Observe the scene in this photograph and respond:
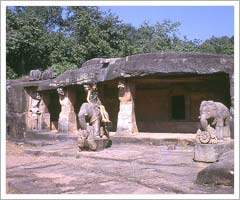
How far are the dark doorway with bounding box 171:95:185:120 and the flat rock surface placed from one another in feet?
21.9

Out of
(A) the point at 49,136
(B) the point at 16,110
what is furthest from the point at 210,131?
(B) the point at 16,110

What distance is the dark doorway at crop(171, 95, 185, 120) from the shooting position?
15.7 metres

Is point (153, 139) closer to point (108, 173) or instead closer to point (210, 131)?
point (210, 131)

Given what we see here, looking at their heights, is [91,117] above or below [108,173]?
above

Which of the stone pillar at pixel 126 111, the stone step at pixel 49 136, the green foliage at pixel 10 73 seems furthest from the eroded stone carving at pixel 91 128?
the green foliage at pixel 10 73

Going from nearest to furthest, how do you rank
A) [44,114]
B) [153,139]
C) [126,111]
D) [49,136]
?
1. [153,139]
2. [126,111]
3. [49,136]
4. [44,114]

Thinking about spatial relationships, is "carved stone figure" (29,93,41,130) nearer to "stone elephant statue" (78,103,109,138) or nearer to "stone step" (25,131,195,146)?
"stone step" (25,131,195,146)

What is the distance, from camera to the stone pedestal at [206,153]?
7.02m

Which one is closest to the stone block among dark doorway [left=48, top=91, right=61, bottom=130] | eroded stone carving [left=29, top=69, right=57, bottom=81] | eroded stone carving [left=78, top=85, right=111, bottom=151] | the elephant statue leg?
eroded stone carving [left=78, top=85, right=111, bottom=151]

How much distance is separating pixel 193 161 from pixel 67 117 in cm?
835

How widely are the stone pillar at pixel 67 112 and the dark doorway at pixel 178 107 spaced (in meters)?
4.67

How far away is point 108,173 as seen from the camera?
644cm

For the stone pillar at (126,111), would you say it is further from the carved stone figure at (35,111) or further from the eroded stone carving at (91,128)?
the carved stone figure at (35,111)

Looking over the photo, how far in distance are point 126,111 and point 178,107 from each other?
4.52 m
